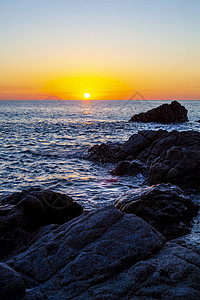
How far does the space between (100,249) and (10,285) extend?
1807 millimetres

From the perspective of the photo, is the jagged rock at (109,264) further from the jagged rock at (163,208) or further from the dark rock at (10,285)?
the jagged rock at (163,208)

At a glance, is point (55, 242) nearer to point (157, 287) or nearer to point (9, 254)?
point (9, 254)

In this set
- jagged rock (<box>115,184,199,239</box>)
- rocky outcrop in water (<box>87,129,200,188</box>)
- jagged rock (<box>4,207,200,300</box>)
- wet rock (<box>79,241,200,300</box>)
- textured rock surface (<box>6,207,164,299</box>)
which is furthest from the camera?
rocky outcrop in water (<box>87,129,200,188</box>)

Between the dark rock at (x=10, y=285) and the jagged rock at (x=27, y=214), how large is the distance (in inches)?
88.4

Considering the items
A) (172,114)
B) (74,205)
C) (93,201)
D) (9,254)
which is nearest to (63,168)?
(93,201)

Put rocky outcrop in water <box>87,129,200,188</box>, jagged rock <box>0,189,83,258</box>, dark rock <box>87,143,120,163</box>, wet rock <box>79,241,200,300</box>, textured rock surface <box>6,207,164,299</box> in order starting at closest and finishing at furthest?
wet rock <box>79,241,200,300</box>
textured rock surface <box>6,207,164,299</box>
jagged rock <box>0,189,83,258</box>
rocky outcrop in water <box>87,129,200,188</box>
dark rock <box>87,143,120,163</box>

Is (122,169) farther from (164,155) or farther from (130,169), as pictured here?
(164,155)

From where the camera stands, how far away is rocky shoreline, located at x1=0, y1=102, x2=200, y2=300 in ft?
14.6

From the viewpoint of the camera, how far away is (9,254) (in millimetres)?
6664

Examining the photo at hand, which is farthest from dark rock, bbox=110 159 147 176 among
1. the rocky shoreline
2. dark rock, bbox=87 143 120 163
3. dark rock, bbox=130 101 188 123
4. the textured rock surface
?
dark rock, bbox=130 101 188 123

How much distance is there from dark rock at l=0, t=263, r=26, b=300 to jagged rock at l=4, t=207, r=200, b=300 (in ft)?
0.52

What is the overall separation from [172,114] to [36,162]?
4677cm

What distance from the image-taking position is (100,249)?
524 cm

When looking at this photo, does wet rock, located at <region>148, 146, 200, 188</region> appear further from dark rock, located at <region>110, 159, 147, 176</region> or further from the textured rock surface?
the textured rock surface
